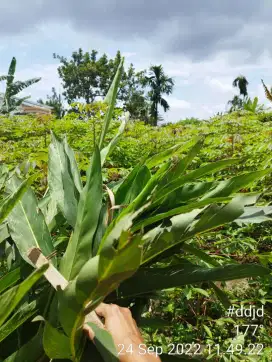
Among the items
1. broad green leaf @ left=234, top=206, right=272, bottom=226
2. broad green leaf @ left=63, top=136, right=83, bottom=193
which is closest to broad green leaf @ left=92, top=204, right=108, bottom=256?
broad green leaf @ left=63, top=136, right=83, bottom=193

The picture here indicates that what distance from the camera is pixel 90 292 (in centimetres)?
57

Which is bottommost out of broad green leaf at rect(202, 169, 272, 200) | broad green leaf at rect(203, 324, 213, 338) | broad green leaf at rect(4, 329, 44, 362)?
broad green leaf at rect(203, 324, 213, 338)

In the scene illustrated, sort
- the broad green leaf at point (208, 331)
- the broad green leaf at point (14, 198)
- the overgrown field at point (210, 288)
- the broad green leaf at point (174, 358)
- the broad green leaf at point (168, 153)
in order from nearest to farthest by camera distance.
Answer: the broad green leaf at point (14, 198) < the broad green leaf at point (174, 358) < the overgrown field at point (210, 288) < the broad green leaf at point (168, 153) < the broad green leaf at point (208, 331)

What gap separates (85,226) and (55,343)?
263 millimetres

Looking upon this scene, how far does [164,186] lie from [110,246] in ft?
1.34

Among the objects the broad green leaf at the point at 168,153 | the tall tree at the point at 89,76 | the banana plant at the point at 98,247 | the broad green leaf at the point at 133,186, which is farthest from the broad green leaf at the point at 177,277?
the tall tree at the point at 89,76

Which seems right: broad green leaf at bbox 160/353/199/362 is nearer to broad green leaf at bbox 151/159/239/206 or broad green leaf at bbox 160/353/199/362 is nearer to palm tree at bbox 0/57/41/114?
broad green leaf at bbox 151/159/239/206

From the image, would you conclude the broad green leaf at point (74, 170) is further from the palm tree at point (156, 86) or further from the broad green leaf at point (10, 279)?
the palm tree at point (156, 86)

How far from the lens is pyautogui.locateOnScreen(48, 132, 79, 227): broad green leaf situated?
0.94 metres

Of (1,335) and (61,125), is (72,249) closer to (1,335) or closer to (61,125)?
(1,335)

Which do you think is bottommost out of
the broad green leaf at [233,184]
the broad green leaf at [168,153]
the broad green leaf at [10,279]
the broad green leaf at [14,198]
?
the broad green leaf at [10,279]

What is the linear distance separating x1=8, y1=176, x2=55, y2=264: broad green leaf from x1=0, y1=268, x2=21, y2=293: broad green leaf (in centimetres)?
5

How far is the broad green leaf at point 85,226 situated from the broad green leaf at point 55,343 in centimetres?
15

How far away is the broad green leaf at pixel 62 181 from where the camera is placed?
0.94 m
